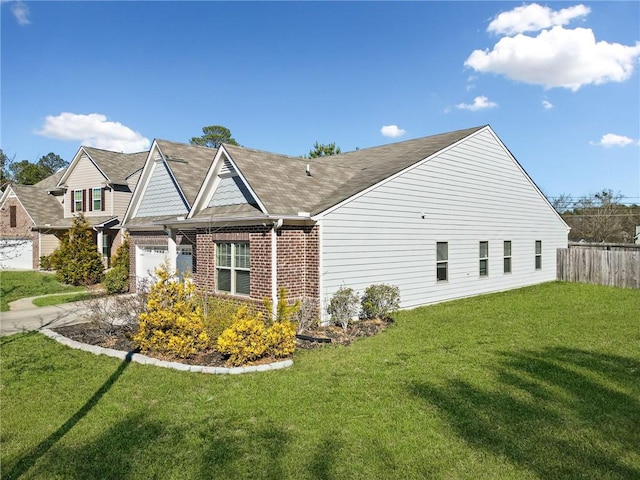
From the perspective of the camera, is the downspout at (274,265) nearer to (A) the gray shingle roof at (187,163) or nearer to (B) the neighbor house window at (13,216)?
(A) the gray shingle roof at (187,163)

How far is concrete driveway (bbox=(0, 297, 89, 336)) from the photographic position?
11898mm

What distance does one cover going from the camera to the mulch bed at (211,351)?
8477mm

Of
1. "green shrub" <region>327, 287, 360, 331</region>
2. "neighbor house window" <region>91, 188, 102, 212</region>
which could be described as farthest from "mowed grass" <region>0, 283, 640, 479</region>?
"neighbor house window" <region>91, 188, 102, 212</region>

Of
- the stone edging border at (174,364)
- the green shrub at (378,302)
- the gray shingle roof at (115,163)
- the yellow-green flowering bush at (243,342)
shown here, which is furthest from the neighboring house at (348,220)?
the gray shingle roof at (115,163)

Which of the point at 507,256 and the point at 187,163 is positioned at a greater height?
the point at 187,163

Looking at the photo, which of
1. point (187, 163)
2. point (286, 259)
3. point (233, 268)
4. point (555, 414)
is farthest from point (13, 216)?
point (555, 414)

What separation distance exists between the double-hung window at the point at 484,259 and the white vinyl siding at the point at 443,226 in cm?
20

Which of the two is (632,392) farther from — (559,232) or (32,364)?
(559,232)

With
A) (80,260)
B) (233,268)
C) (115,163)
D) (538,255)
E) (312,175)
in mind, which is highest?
(115,163)

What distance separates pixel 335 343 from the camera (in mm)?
9773

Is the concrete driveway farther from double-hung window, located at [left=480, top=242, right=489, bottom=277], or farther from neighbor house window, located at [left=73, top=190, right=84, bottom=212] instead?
double-hung window, located at [left=480, top=242, right=489, bottom=277]

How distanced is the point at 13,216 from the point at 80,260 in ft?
46.4

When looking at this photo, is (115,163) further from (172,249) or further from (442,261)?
(442,261)

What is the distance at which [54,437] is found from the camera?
17.5ft
